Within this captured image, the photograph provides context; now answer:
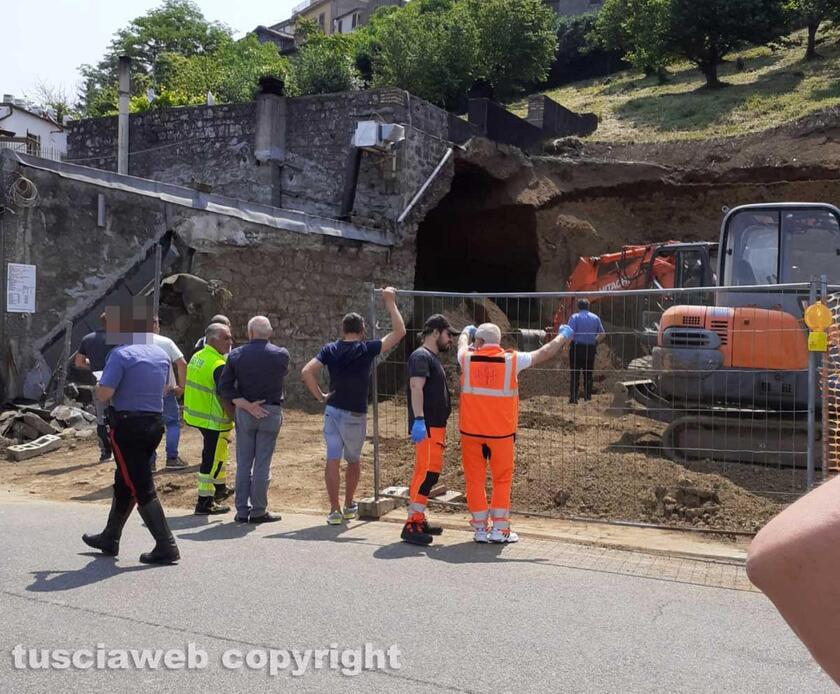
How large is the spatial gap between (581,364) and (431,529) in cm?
409

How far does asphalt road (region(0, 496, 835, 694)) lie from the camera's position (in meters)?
4.18

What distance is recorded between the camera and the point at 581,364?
35.3 feet

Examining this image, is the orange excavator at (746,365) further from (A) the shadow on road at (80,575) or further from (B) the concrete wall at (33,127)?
(B) the concrete wall at (33,127)

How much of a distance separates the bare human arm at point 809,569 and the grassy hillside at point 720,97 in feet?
87.7

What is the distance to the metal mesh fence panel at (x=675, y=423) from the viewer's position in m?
8.12

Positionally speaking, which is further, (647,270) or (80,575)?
(647,270)

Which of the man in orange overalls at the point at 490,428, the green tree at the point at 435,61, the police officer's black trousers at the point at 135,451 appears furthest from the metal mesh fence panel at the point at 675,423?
the green tree at the point at 435,61

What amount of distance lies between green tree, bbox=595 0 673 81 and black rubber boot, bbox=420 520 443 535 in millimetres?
39315

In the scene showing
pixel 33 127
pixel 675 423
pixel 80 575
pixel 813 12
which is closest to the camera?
pixel 80 575

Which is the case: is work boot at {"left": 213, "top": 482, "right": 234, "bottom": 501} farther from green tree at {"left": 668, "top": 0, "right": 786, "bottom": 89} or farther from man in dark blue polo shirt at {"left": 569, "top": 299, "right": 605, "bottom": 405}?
green tree at {"left": 668, "top": 0, "right": 786, "bottom": 89}

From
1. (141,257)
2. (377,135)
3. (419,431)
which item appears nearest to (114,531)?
(419,431)

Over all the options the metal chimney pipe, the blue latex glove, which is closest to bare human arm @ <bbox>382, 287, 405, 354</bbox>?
the blue latex glove

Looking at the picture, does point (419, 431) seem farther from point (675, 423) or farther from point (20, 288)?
point (20, 288)

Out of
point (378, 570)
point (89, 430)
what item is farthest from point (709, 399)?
point (89, 430)
